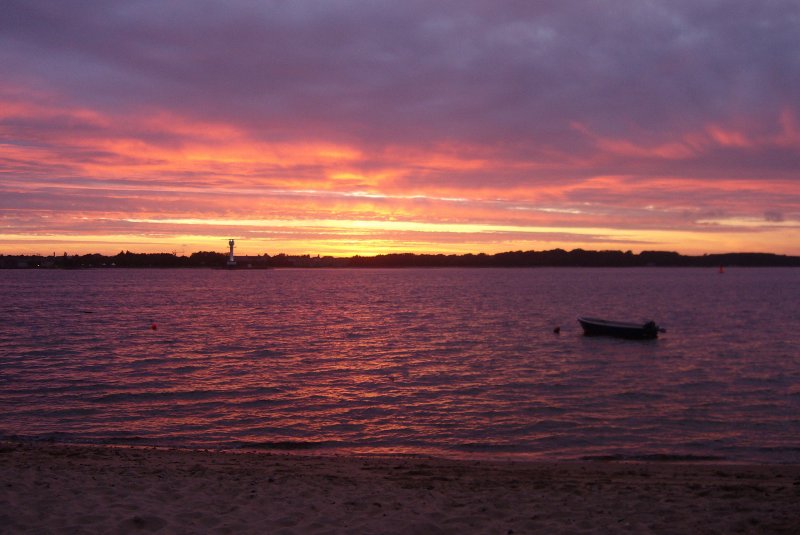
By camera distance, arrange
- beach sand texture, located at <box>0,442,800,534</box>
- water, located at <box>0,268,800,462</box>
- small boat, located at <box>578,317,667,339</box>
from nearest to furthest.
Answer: beach sand texture, located at <box>0,442,800,534</box> → water, located at <box>0,268,800,462</box> → small boat, located at <box>578,317,667,339</box>

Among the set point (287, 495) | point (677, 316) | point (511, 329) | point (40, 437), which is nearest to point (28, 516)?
point (287, 495)

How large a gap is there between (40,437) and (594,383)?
66.3ft

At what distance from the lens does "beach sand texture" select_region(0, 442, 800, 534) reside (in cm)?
962

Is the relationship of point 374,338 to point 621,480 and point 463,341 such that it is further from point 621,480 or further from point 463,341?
point 621,480

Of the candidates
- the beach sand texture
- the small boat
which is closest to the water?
the small boat

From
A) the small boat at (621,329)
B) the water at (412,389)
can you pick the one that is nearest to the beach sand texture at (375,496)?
the water at (412,389)

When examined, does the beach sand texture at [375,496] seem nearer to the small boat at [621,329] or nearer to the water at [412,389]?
the water at [412,389]

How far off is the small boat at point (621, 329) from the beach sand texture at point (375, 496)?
3034 cm

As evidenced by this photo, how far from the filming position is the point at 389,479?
13352mm

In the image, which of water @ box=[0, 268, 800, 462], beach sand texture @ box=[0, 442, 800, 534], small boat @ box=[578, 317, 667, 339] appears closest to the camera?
beach sand texture @ box=[0, 442, 800, 534]

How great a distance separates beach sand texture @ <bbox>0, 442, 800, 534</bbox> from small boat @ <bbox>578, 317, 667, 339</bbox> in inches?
Answer: 1194

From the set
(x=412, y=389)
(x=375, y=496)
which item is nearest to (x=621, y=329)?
(x=412, y=389)

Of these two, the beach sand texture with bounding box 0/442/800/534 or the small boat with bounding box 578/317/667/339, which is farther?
the small boat with bounding box 578/317/667/339

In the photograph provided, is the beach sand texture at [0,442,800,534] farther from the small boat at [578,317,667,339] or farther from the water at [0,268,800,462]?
the small boat at [578,317,667,339]
